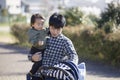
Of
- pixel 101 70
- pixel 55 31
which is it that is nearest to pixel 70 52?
A: pixel 55 31

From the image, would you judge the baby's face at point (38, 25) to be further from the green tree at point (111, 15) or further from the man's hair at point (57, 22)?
the green tree at point (111, 15)

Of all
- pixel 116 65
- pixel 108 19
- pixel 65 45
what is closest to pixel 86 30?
Answer: pixel 108 19

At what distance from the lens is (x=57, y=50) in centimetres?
501

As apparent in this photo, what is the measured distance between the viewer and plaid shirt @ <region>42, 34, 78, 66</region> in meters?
4.94

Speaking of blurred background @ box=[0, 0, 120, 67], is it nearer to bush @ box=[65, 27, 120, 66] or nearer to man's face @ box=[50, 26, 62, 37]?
bush @ box=[65, 27, 120, 66]

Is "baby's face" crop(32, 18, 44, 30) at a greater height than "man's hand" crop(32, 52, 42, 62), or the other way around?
"baby's face" crop(32, 18, 44, 30)

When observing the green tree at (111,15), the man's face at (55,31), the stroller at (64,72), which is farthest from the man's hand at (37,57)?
the green tree at (111,15)

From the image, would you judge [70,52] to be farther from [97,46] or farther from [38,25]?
[97,46]

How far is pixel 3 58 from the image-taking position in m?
15.4

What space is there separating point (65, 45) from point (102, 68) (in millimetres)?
7575

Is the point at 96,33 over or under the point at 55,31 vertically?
under

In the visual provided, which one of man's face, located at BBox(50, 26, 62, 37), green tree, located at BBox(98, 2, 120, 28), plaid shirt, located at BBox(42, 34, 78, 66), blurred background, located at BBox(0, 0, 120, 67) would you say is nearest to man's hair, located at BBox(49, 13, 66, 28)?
man's face, located at BBox(50, 26, 62, 37)

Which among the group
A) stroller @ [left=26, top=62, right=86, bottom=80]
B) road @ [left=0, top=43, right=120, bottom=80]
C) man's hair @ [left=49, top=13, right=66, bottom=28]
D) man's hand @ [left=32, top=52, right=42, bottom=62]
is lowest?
road @ [left=0, top=43, right=120, bottom=80]

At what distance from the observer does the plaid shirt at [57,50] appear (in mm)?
4941
